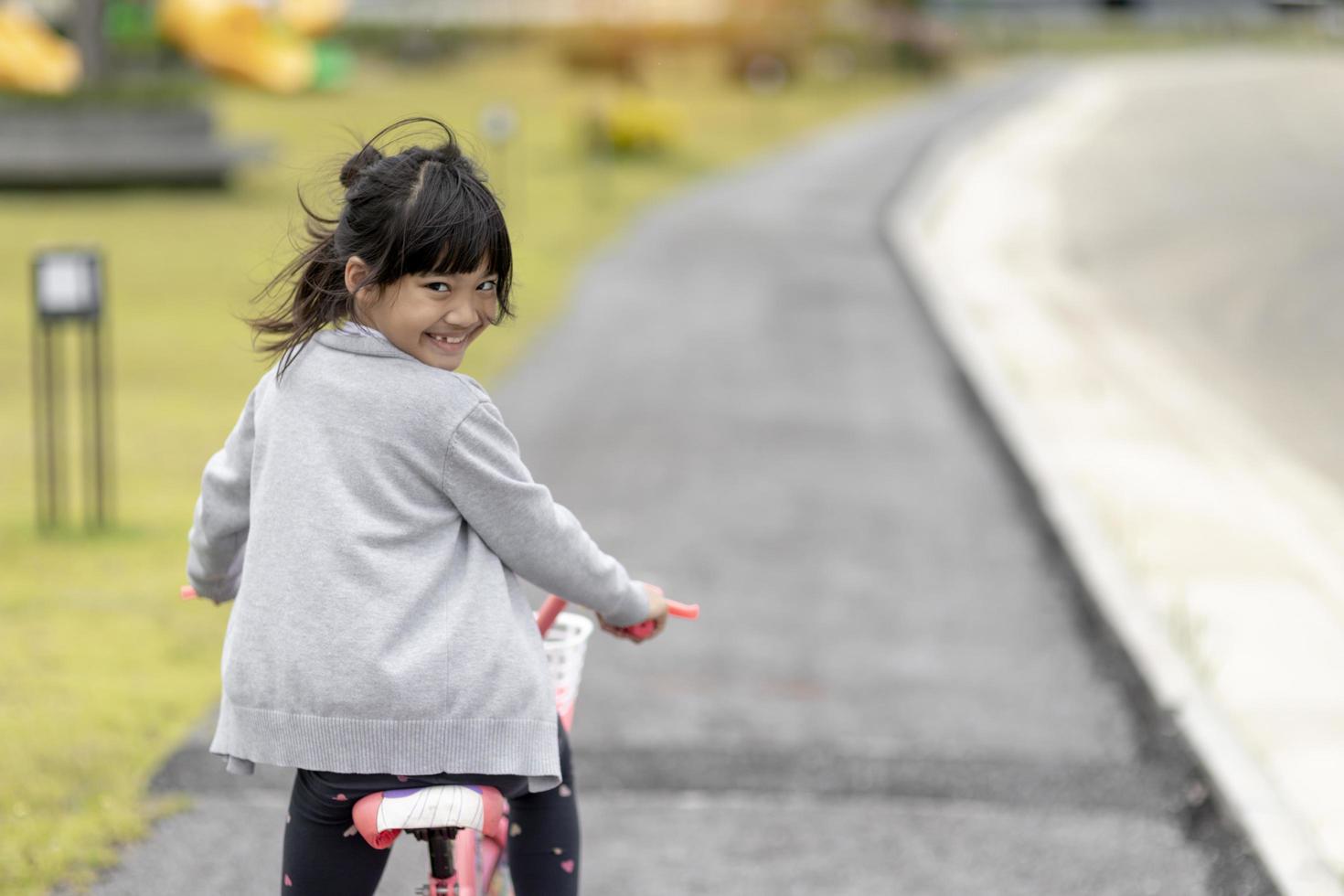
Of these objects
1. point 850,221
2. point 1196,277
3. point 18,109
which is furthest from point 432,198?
point 18,109

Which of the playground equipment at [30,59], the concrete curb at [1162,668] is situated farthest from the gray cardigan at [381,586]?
the playground equipment at [30,59]

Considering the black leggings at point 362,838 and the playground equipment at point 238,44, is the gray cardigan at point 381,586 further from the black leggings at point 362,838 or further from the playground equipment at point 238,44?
the playground equipment at point 238,44

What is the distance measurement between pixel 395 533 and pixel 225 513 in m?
0.38

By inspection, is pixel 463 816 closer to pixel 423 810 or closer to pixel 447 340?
pixel 423 810

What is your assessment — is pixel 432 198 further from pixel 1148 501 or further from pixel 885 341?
pixel 885 341

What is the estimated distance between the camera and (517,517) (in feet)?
7.86

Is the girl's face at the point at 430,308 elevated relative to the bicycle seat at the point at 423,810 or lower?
elevated

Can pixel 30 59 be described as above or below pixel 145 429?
below

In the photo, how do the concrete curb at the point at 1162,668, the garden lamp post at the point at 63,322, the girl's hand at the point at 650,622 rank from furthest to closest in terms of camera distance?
the garden lamp post at the point at 63,322 → the concrete curb at the point at 1162,668 → the girl's hand at the point at 650,622

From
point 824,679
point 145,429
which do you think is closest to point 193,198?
point 145,429

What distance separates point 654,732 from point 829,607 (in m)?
1.64

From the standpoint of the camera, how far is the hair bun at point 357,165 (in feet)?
7.86

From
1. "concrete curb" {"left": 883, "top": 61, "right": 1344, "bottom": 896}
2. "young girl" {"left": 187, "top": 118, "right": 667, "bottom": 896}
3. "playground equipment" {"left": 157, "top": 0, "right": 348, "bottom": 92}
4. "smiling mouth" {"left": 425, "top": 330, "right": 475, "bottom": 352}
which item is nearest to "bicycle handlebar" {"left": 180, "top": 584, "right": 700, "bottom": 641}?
"young girl" {"left": 187, "top": 118, "right": 667, "bottom": 896}

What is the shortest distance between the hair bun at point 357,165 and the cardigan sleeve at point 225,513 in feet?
1.18
